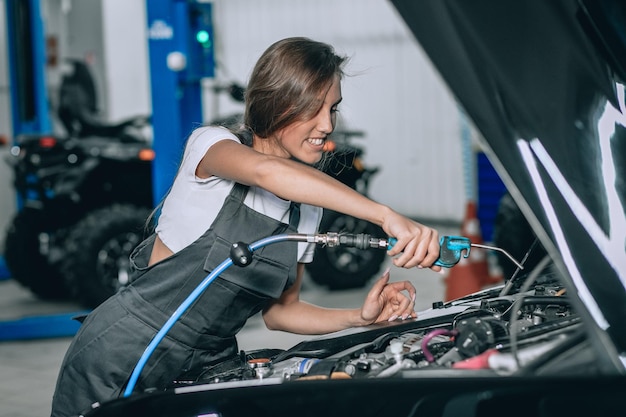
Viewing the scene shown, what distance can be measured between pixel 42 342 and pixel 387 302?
4046 millimetres

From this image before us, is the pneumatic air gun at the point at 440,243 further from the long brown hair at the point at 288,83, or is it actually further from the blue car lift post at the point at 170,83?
the blue car lift post at the point at 170,83

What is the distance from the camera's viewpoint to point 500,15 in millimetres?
1448

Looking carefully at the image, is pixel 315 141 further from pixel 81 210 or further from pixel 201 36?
pixel 81 210

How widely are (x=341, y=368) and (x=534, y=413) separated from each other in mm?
460

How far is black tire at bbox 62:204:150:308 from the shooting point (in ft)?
19.0

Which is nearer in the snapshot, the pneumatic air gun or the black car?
the black car

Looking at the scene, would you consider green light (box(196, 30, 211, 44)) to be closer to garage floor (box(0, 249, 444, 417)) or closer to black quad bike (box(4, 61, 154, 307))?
black quad bike (box(4, 61, 154, 307))

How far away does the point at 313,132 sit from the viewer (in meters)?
2.13

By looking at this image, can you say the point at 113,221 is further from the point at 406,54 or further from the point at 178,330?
the point at 406,54

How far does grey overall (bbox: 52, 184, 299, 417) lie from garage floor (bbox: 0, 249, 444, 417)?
238 centimetres

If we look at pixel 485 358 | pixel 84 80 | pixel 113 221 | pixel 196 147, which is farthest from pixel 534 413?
pixel 84 80

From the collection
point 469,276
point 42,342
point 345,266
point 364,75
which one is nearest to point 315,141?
point 469,276

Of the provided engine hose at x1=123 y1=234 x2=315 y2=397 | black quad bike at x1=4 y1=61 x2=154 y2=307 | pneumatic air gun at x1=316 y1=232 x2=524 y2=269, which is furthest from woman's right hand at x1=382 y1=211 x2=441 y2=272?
black quad bike at x1=4 y1=61 x2=154 y2=307

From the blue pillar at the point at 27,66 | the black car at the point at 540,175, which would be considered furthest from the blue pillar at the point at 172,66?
the black car at the point at 540,175
